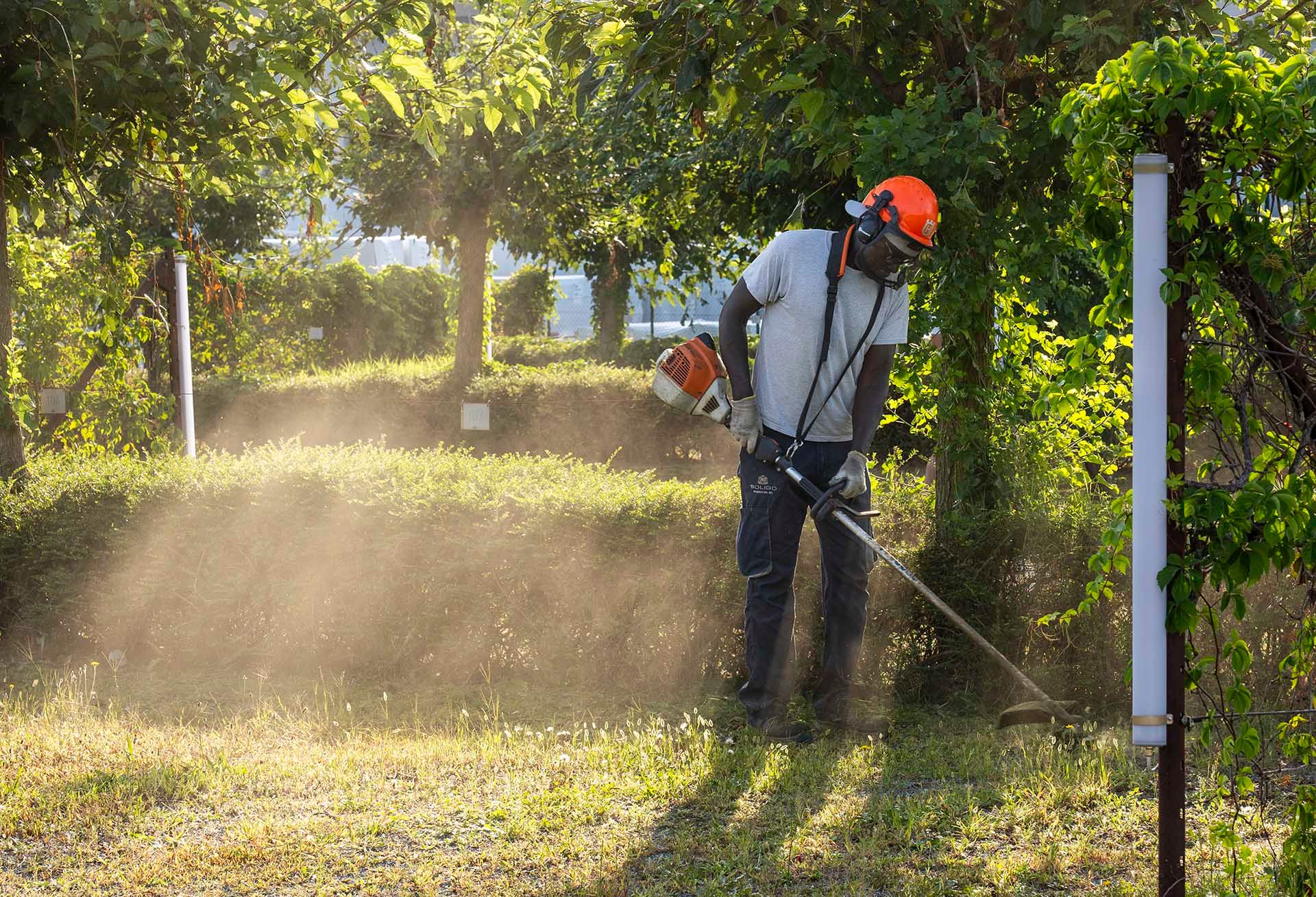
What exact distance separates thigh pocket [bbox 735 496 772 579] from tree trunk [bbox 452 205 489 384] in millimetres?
10273

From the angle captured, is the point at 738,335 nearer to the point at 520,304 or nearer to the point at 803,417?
A: the point at 803,417

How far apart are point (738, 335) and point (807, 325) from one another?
243mm

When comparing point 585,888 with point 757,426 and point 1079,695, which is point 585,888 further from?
point 1079,695

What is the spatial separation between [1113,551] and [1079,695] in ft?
7.79

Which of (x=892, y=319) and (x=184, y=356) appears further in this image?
(x=184, y=356)

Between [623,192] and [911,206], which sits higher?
[623,192]

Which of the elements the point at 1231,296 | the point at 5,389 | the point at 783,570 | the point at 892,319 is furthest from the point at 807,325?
the point at 5,389

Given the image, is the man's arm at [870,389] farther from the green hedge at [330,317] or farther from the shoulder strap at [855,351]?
the green hedge at [330,317]

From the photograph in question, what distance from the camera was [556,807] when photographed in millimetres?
3604

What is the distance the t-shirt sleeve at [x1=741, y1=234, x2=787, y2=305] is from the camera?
13.9 feet

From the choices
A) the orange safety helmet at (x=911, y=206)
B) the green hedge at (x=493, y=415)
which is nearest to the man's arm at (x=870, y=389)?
the orange safety helmet at (x=911, y=206)

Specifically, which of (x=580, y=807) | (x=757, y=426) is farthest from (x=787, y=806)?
(x=757, y=426)

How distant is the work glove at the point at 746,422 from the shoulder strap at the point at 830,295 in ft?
0.53

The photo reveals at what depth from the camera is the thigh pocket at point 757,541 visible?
4297mm
